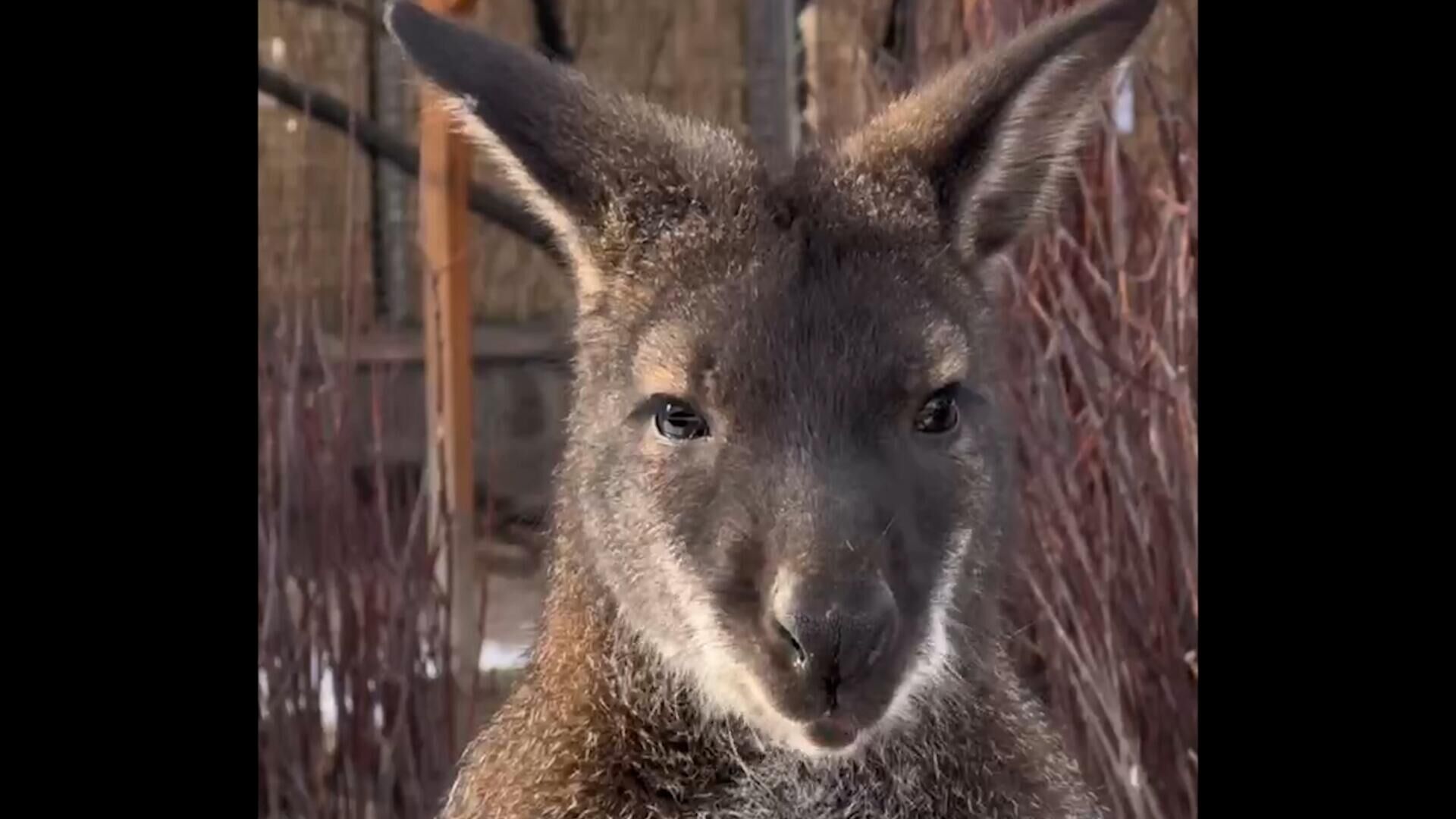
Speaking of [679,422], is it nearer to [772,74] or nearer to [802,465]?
[802,465]

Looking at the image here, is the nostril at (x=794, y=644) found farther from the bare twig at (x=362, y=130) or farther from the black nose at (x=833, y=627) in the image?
the bare twig at (x=362, y=130)

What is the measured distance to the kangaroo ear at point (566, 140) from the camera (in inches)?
63.4

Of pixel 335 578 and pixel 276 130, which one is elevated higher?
pixel 276 130

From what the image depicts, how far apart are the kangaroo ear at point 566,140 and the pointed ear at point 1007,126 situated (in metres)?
0.21

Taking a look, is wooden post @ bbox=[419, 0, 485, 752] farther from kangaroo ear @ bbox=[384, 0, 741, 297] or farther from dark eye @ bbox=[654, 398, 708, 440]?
dark eye @ bbox=[654, 398, 708, 440]

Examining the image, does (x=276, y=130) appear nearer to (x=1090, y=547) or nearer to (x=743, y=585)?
(x=743, y=585)

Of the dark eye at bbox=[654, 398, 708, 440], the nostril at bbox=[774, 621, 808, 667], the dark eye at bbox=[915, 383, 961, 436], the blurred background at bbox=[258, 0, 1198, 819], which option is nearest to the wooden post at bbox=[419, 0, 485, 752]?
the blurred background at bbox=[258, 0, 1198, 819]

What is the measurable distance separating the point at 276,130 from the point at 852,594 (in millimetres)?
1274

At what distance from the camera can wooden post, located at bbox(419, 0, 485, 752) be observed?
207cm

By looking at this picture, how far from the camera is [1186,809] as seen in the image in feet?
7.32

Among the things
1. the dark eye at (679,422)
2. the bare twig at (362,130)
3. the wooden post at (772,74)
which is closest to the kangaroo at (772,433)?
the dark eye at (679,422)

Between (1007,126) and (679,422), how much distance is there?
516 mm

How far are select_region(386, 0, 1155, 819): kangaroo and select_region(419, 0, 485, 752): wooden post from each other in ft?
1.12

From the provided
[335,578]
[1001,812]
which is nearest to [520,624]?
[335,578]
